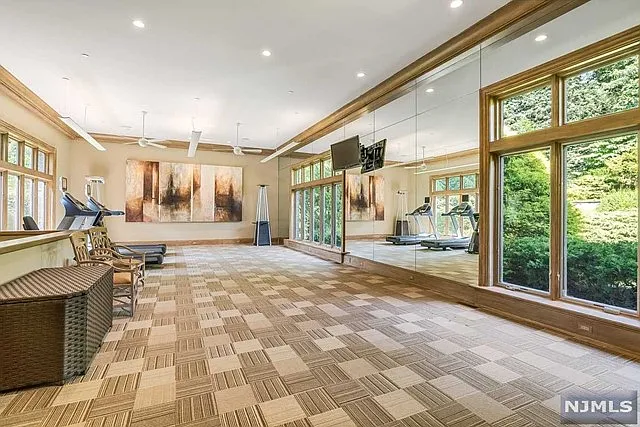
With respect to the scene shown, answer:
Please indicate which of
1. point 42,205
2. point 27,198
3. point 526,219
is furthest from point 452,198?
point 42,205

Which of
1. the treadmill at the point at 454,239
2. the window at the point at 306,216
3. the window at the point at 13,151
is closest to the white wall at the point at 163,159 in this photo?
the window at the point at 306,216

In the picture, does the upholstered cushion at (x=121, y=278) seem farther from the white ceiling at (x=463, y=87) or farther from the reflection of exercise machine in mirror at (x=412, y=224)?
the white ceiling at (x=463, y=87)

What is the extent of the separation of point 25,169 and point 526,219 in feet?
34.8

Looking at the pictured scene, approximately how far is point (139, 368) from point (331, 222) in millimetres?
7178

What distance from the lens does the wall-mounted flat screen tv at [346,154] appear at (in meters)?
8.07

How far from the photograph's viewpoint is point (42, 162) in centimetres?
912

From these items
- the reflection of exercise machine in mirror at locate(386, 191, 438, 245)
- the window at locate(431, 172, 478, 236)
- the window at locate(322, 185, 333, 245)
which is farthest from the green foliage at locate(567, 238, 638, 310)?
the window at locate(322, 185, 333, 245)

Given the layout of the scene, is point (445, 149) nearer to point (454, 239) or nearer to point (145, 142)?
point (454, 239)

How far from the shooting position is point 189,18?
4293 millimetres

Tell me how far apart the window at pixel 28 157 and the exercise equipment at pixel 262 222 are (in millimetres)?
6742

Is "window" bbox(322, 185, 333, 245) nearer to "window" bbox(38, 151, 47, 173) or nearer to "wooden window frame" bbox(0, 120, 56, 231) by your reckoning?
→ "wooden window frame" bbox(0, 120, 56, 231)

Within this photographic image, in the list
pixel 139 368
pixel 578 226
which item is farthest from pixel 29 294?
pixel 578 226

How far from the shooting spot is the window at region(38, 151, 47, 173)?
351 inches

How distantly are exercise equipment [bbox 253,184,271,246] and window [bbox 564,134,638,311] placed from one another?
394 inches
